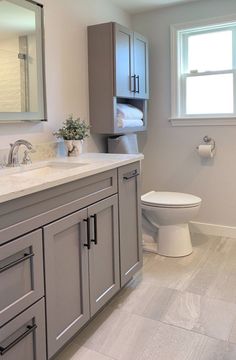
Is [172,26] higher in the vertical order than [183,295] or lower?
higher

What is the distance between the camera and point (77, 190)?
1.63m

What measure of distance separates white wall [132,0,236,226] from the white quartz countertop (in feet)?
3.85

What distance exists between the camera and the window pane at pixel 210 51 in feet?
9.93

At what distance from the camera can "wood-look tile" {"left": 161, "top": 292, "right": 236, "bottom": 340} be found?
1.81 m

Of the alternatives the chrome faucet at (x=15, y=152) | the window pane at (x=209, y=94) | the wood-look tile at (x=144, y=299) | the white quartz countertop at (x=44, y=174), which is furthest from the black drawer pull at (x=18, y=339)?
the window pane at (x=209, y=94)

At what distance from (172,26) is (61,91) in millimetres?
1366

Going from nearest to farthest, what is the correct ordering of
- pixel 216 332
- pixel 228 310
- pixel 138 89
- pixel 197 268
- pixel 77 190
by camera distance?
pixel 77 190 → pixel 216 332 → pixel 228 310 → pixel 197 268 → pixel 138 89

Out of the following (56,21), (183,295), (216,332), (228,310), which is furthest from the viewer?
(56,21)

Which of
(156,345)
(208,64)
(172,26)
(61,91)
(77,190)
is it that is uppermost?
(172,26)

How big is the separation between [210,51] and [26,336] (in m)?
2.75

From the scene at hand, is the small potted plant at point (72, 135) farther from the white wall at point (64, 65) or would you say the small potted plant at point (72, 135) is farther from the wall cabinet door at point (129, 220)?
Answer: the wall cabinet door at point (129, 220)

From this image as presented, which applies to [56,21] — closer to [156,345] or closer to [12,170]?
[12,170]

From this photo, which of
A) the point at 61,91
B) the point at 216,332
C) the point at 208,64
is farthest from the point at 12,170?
the point at 208,64

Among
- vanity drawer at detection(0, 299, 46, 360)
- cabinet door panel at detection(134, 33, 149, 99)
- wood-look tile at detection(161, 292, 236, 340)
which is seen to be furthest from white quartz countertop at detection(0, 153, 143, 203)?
cabinet door panel at detection(134, 33, 149, 99)
